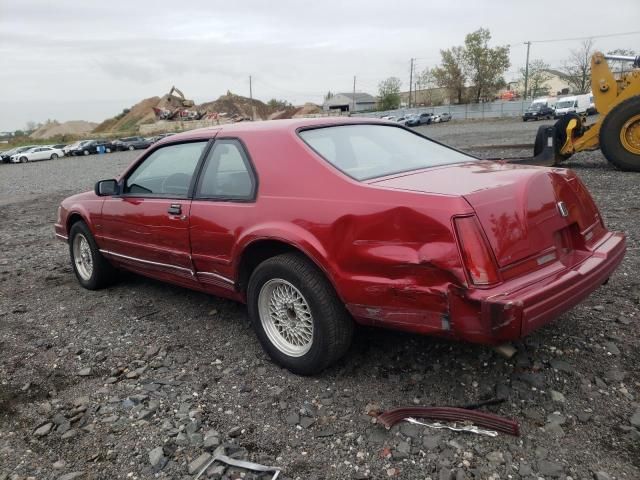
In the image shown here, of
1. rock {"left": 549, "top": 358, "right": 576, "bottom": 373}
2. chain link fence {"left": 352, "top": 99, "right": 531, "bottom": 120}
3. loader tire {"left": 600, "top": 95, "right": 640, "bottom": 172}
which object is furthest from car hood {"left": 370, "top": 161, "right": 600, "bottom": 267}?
chain link fence {"left": 352, "top": 99, "right": 531, "bottom": 120}

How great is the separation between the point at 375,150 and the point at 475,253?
1365 mm

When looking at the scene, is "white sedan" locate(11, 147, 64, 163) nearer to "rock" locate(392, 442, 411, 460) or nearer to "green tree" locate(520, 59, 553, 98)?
"rock" locate(392, 442, 411, 460)

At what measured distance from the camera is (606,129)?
953cm

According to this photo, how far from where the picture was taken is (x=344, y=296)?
275 cm

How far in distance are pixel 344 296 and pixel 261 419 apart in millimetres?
796

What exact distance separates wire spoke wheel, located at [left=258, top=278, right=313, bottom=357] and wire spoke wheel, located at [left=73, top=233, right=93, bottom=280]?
2659mm

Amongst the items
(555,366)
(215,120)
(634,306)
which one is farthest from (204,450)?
(215,120)

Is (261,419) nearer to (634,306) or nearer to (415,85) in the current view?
(634,306)

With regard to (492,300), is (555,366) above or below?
below

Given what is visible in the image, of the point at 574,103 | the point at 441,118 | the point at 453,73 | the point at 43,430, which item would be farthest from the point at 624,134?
the point at 453,73

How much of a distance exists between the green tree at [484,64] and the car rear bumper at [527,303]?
72667mm

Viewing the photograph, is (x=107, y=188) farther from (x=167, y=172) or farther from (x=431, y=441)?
(x=431, y=441)

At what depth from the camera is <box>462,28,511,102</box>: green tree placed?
6850cm

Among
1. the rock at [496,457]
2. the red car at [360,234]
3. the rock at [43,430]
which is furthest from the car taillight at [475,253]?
the rock at [43,430]
